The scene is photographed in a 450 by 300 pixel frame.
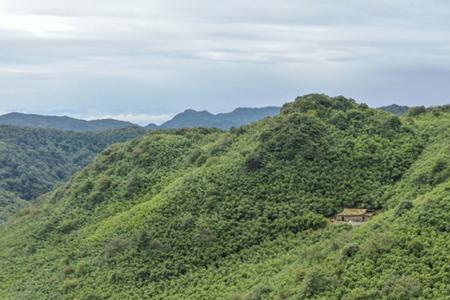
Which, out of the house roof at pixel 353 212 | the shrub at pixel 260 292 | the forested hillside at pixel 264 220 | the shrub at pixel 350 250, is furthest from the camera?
the house roof at pixel 353 212

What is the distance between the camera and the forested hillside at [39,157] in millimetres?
129375

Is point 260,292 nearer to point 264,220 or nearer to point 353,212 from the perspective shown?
point 264,220

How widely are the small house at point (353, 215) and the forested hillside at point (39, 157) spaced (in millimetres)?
69145

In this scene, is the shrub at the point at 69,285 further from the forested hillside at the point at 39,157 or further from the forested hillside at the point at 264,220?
the forested hillside at the point at 39,157

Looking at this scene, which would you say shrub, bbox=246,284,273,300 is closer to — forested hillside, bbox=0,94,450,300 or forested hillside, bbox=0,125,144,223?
forested hillside, bbox=0,94,450,300

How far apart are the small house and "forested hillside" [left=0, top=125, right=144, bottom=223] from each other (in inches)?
2722

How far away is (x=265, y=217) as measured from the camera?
4459 centimetres

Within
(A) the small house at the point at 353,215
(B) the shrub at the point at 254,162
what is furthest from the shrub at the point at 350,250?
(B) the shrub at the point at 254,162

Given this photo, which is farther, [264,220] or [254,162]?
[254,162]

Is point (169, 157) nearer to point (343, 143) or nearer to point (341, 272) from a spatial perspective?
point (343, 143)

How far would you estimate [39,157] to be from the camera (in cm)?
16125

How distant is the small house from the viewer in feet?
142

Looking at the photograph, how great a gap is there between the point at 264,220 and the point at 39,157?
126m

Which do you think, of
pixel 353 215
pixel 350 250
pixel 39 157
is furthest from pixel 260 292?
pixel 39 157
